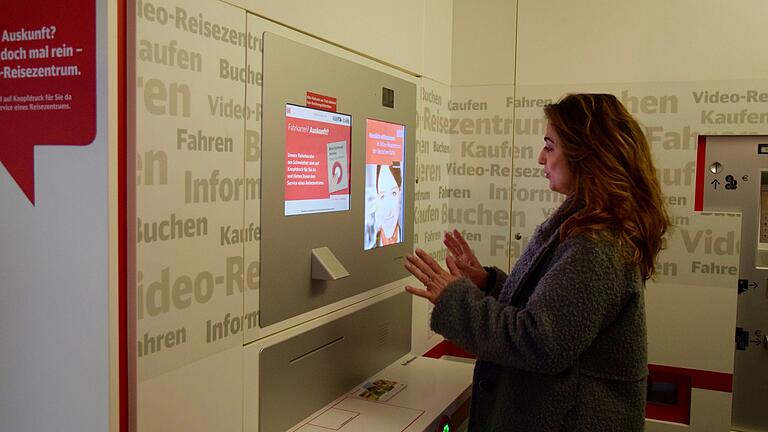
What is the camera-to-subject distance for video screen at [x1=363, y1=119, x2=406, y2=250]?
2.38 m

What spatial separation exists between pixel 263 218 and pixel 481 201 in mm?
1614

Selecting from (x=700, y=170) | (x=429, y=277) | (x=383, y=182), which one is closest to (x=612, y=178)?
(x=429, y=277)

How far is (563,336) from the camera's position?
1583mm

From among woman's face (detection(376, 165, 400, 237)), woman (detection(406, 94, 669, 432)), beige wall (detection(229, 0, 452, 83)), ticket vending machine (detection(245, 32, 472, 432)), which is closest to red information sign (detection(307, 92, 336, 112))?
ticket vending machine (detection(245, 32, 472, 432))

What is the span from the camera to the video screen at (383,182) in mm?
2383

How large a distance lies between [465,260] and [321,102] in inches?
27.5

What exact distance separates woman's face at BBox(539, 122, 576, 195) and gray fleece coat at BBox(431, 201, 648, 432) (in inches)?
2.0

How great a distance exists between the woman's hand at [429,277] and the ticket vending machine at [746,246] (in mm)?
1595

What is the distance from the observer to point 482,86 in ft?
10.4

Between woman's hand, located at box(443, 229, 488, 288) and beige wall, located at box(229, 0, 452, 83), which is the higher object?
beige wall, located at box(229, 0, 452, 83)

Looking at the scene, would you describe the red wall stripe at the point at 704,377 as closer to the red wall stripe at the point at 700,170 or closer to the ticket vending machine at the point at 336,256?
the ticket vending machine at the point at 336,256

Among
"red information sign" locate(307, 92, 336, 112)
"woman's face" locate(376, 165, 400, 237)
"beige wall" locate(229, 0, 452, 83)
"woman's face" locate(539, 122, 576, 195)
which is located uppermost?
"beige wall" locate(229, 0, 452, 83)

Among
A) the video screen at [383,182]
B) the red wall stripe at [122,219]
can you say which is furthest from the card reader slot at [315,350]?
the red wall stripe at [122,219]

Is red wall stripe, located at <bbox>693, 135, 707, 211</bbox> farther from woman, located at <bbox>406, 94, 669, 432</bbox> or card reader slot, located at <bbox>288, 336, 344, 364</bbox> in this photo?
card reader slot, located at <bbox>288, 336, 344, 364</bbox>
